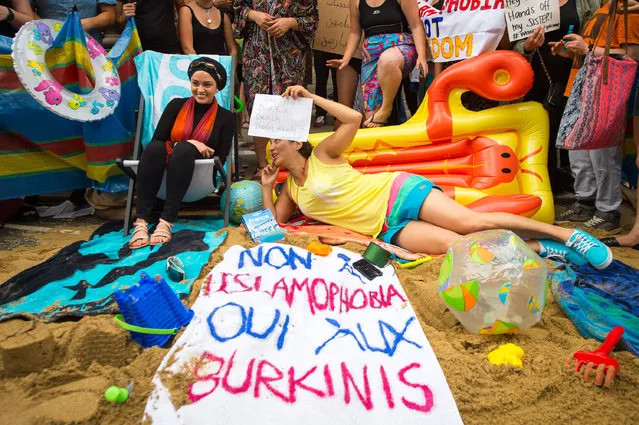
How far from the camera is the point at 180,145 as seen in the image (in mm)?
3260

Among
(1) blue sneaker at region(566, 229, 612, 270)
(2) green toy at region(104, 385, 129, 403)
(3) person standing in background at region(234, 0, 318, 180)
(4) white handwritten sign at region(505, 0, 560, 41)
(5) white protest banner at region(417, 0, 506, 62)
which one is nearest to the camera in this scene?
(2) green toy at region(104, 385, 129, 403)

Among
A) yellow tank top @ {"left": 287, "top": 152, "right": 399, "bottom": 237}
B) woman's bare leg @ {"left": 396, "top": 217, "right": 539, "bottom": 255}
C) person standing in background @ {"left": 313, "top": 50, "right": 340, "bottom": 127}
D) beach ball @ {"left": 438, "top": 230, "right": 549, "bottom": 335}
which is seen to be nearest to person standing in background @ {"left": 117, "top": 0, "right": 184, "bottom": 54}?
person standing in background @ {"left": 313, "top": 50, "right": 340, "bottom": 127}

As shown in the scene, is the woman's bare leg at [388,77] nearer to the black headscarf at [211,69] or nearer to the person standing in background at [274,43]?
the person standing in background at [274,43]

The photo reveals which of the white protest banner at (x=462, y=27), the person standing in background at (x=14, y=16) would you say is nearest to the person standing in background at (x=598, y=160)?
the white protest banner at (x=462, y=27)

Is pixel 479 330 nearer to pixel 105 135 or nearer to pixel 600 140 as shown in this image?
pixel 600 140

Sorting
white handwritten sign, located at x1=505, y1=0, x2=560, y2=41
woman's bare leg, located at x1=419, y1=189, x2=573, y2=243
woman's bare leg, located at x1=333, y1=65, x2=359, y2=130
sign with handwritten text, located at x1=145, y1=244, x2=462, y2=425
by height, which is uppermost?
white handwritten sign, located at x1=505, y1=0, x2=560, y2=41

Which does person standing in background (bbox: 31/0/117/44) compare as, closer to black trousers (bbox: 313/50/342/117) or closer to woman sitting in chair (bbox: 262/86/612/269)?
woman sitting in chair (bbox: 262/86/612/269)

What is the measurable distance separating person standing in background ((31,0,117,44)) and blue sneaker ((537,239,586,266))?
3855mm

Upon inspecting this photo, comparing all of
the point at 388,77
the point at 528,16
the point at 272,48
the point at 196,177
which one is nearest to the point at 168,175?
the point at 196,177

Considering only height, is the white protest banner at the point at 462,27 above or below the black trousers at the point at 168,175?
above

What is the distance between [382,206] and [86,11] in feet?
9.98

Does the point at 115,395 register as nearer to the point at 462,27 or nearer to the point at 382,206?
the point at 382,206

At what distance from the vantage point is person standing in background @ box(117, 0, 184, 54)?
4.16m

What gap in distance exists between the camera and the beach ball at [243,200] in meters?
3.62
